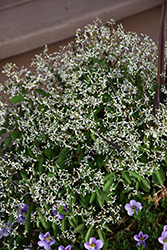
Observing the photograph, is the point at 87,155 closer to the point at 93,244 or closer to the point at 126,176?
the point at 126,176

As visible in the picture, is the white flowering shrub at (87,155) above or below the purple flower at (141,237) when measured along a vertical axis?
above

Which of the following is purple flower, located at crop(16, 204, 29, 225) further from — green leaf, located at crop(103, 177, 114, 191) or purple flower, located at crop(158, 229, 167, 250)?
purple flower, located at crop(158, 229, 167, 250)

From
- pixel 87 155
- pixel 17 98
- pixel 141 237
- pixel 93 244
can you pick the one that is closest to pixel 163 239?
pixel 141 237

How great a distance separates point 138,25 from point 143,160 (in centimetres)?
183

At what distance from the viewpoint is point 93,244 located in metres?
1.19

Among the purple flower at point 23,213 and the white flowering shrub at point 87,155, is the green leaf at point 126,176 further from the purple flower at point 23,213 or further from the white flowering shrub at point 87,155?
the purple flower at point 23,213

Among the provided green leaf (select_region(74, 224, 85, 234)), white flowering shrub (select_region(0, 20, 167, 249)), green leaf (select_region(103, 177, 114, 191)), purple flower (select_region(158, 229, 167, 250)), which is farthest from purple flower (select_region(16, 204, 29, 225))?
purple flower (select_region(158, 229, 167, 250))

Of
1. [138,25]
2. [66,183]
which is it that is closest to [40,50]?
[138,25]

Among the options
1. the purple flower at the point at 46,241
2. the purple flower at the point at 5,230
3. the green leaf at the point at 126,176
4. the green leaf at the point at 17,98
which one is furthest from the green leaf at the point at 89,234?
the green leaf at the point at 17,98

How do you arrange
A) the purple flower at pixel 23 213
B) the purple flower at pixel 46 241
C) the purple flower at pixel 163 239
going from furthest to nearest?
the purple flower at pixel 23 213
the purple flower at pixel 46 241
the purple flower at pixel 163 239

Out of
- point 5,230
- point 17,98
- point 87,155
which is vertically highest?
point 17,98

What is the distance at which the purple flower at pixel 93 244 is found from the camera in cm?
118

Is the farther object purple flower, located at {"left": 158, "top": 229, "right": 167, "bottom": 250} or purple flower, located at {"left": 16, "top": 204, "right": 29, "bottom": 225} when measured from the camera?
purple flower, located at {"left": 16, "top": 204, "right": 29, "bottom": 225}

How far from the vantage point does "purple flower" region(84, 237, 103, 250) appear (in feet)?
3.87
